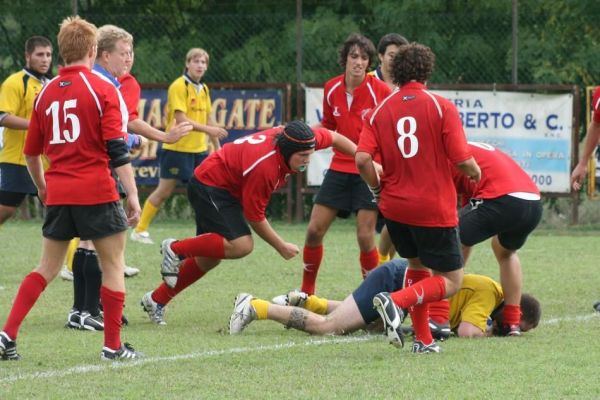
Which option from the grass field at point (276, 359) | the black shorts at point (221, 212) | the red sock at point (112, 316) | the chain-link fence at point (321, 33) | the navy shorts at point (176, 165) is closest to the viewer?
the grass field at point (276, 359)

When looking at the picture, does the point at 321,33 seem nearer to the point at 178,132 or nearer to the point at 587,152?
the point at 587,152

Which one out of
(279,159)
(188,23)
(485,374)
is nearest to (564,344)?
(485,374)

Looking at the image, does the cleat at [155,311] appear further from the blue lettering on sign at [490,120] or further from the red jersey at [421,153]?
the blue lettering on sign at [490,120]

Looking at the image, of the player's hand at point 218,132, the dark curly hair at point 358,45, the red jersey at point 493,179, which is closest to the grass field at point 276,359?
the red jersey at point 493,179

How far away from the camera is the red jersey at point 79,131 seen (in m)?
6.95

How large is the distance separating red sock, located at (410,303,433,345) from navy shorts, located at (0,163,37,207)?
4218 mm

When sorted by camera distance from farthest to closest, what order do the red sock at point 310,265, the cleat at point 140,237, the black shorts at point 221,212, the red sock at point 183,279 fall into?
1. the cleat at point 140,237
2. the red sock at point 310,265
3. the red sock at point 183,279
4. the black shorts at point 221,212

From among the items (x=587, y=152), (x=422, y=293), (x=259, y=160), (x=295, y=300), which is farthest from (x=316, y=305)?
(x=587, y=152)

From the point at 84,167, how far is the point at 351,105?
3.40 m

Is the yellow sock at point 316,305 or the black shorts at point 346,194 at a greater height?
the black shorts at point 346,194

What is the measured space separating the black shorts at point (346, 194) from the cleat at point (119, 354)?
301 centimetres

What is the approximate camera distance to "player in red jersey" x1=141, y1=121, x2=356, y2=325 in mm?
8070

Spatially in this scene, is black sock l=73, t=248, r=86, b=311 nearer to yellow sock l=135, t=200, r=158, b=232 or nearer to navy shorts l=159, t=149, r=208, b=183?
yellow sock l=135, t=200, r=158, b=232

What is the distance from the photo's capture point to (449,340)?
783cm
